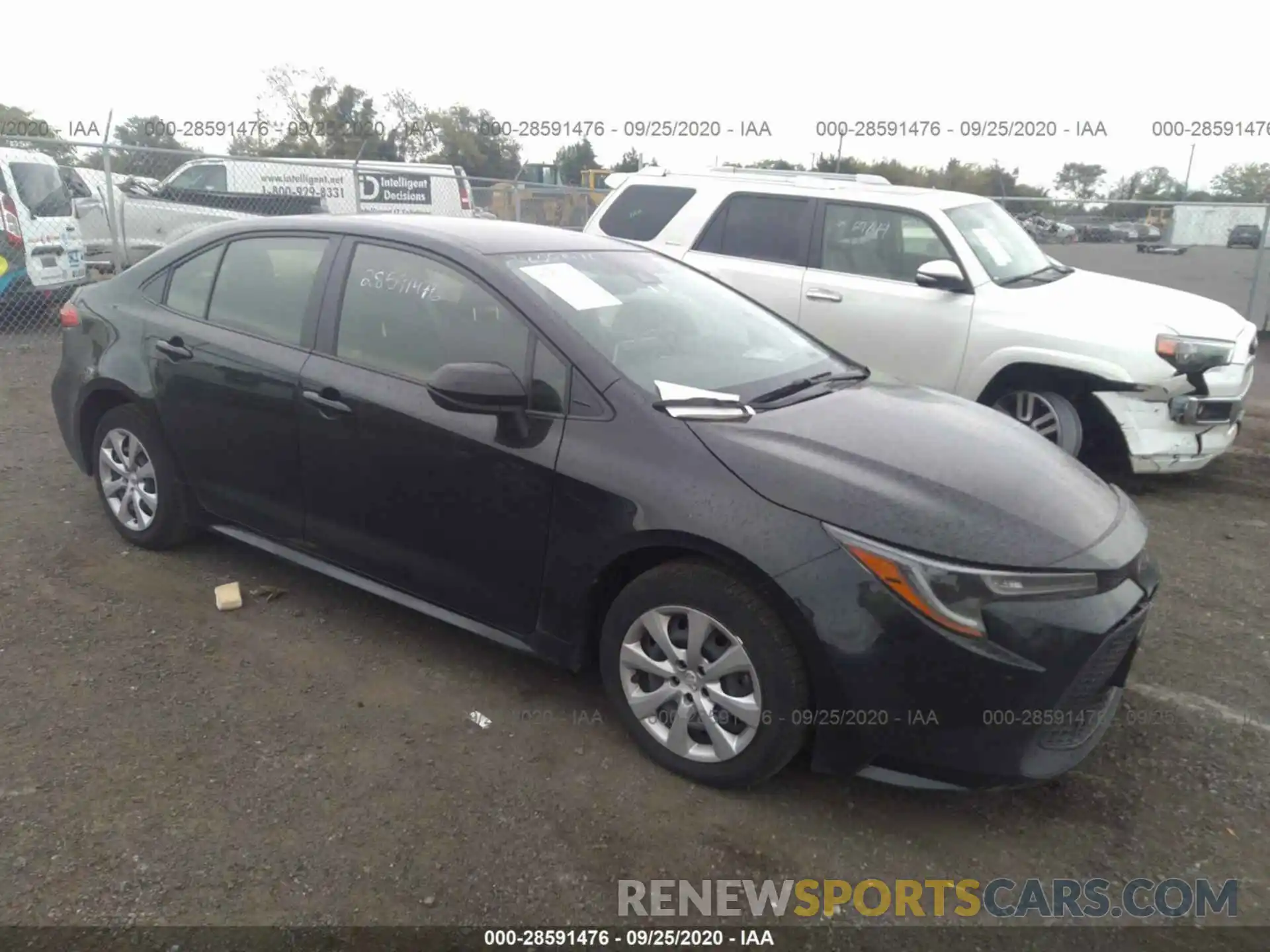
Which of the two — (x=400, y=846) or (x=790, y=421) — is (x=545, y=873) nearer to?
(x=400, y=846)

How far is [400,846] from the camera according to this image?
2641mm

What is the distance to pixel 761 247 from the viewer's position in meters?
6.85

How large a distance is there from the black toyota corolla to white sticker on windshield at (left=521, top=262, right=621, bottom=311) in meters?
0.02

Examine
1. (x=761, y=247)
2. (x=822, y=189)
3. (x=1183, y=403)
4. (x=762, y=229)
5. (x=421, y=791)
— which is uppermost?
(x=822, y=189)

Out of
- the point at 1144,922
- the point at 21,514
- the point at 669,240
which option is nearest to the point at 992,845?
the point at 1144,922

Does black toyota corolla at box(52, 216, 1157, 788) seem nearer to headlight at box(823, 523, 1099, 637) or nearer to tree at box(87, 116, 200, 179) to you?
headlight at box(823, 523, 1099, 637)

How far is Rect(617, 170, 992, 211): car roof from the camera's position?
6.48 meters

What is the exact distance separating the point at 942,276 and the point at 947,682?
401 cm

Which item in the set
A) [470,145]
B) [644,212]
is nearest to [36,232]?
[644,212]

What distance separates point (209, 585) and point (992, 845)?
3.32m

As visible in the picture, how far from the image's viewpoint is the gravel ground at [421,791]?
2.51 m

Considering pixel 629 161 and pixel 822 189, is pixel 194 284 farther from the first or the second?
pixel 629 161

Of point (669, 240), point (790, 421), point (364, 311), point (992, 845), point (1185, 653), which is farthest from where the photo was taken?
point (669, 240)

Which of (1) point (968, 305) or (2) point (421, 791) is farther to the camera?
(1) point (968, 305)
